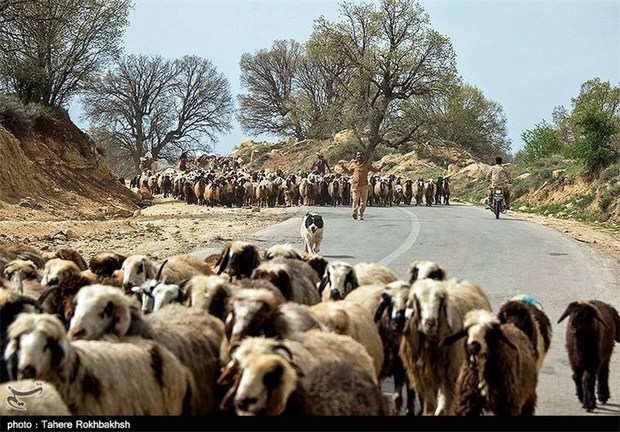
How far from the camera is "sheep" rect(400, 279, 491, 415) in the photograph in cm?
675

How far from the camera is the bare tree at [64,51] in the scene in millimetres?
36000

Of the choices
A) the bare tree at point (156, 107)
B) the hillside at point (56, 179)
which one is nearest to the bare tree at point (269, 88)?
the bare tree at point (156, 107)

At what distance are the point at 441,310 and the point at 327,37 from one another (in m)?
59.0

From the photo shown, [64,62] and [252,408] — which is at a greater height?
[64,62]

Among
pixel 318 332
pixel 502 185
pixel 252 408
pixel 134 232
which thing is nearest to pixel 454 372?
pixel 318 332

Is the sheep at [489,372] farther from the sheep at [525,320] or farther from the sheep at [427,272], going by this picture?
the sheep at [427,272]

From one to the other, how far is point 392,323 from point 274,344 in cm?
212

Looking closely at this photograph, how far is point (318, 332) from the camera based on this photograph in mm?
6152

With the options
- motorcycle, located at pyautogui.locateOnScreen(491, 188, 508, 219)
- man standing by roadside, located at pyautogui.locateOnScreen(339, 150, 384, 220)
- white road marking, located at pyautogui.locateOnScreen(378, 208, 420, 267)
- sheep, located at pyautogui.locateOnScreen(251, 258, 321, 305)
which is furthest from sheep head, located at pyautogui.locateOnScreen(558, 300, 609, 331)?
motorcycle, located at pyautogui.locateOnScreen(491, 188, 508, 219)

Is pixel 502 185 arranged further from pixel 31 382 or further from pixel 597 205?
pixel 31 382

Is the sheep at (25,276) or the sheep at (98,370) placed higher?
the sheep at (25,276)

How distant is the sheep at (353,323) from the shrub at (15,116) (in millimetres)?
26217

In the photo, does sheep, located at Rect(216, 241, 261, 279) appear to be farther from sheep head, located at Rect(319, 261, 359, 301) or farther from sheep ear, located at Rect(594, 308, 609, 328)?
sheep ear, located at Rect(594, 308, 609, 328)

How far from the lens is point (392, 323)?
6.97 metres
